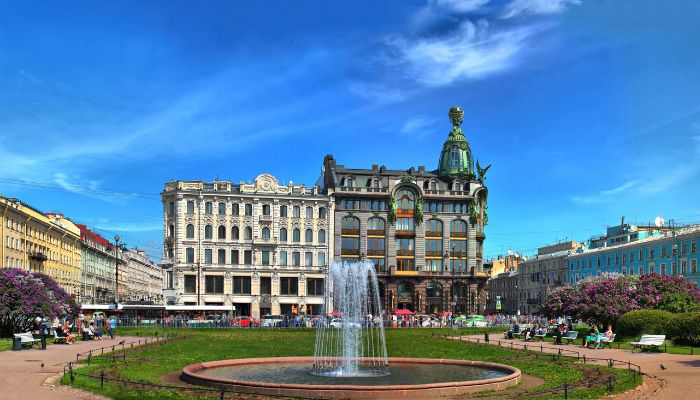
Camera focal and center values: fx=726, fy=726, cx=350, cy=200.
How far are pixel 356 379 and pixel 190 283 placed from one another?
2456 inches

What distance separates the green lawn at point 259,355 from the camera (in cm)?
2261

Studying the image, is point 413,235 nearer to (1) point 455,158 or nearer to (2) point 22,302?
(1) point 455,158

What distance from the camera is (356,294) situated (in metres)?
35.9

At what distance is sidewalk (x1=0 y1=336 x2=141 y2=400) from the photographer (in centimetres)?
2094

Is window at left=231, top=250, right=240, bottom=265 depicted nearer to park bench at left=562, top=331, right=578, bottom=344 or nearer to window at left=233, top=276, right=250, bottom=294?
window at left=233, top=276, right=250, bottom=294

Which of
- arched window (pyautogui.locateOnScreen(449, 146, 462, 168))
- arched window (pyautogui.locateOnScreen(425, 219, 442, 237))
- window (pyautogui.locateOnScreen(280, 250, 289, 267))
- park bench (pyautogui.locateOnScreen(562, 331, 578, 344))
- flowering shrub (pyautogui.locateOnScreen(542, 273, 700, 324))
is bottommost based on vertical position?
park bench (pyautogui.locateOnScreen(562, 331, 578, 344))

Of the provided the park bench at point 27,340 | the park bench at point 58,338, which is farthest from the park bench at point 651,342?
the park bench at point 58,338

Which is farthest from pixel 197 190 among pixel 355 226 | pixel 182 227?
pixel 355 226

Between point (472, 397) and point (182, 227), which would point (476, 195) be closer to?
point (182, 227)

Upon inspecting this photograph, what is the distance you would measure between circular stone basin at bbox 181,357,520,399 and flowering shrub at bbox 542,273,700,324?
860 inches

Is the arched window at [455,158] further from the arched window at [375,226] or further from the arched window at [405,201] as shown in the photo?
the arched window at [375,226]

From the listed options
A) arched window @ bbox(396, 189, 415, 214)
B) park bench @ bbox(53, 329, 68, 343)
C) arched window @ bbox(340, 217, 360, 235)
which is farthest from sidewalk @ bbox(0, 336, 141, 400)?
arched window @ bbox(396, 189, 415, 214)

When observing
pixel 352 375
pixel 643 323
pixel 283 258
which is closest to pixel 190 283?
pixel 283 258

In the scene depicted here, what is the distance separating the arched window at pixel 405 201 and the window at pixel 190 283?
27142mm
